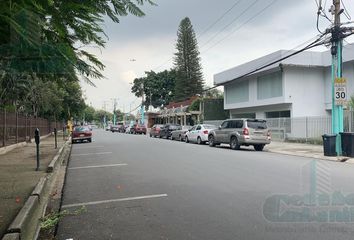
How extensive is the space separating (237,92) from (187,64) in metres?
33.6

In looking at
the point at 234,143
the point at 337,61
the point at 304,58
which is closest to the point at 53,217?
the point at 337,61

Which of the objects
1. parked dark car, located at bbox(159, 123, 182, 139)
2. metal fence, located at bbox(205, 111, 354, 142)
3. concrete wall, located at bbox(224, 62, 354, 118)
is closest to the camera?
metal fence, located at bbox(205, 111, 354, 142)

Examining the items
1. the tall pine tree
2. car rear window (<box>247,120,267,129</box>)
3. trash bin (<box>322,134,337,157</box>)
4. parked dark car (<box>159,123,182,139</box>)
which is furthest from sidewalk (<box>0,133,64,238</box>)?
the tall pine tree

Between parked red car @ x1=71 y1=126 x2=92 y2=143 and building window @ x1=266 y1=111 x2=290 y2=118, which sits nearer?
parked red car @ x1=71 y1=126 x2=92 y2=143

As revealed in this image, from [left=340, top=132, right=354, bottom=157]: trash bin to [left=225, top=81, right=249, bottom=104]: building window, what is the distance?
67.2 feet

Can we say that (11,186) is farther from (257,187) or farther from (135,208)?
(257,187)

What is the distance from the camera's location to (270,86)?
34.2 m

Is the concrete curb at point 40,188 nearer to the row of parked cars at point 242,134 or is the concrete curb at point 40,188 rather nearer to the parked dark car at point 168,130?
the row of parked cars at point 242,134

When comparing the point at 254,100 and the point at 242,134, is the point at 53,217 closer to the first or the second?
the point at 242,134

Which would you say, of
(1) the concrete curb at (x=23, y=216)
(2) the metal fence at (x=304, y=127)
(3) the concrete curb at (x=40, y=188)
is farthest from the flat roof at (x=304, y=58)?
(1) the concrete curb at (x=23, y=216)

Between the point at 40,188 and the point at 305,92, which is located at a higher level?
the point at 305,92

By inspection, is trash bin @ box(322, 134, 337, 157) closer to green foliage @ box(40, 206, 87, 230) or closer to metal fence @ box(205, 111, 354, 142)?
metal fence @ box(205, 111, 354, 142)

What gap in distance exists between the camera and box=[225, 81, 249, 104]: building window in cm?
3853

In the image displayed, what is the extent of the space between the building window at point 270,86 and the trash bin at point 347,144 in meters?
15.2
